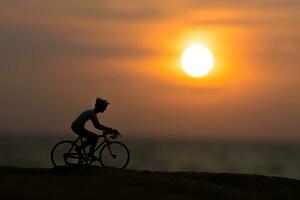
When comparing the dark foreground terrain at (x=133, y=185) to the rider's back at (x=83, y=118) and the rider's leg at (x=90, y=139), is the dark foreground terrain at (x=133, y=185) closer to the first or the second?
the rider's leg at (x=90, y=139)

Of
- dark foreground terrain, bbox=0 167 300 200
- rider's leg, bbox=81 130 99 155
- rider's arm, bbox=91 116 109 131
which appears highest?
rider's arm, bbox=91 116 109 131

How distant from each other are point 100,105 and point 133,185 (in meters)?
3.81

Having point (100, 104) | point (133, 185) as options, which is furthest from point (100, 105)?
point (133, 185)

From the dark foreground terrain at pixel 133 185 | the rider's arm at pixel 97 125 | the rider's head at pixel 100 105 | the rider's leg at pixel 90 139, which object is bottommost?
the dark foreground terrain at pixel 133 185

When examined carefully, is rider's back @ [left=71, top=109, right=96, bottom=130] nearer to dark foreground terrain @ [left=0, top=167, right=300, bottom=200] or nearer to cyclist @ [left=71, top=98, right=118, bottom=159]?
cyclist @ [left=71, top=98, right=118, bottom=159]

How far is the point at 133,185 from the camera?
82.2ft

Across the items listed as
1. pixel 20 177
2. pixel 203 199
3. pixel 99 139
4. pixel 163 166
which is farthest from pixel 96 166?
pixel 163 166

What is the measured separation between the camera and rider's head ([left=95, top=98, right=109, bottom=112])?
90.8 ft

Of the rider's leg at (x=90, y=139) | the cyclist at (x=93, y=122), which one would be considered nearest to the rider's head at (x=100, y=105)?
the cyclist at (x=93, y=122)

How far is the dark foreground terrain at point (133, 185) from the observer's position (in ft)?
76.0

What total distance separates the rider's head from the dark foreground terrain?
6.70ft

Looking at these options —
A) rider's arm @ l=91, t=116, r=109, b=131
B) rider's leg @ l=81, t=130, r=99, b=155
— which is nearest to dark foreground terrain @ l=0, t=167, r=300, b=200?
rider's leg @ l=81, t=130, r=99, b=155

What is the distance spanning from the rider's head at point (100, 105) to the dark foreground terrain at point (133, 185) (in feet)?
6.70

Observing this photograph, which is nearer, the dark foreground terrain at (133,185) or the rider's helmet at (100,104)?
the dark foreground terrain at (133,185)
